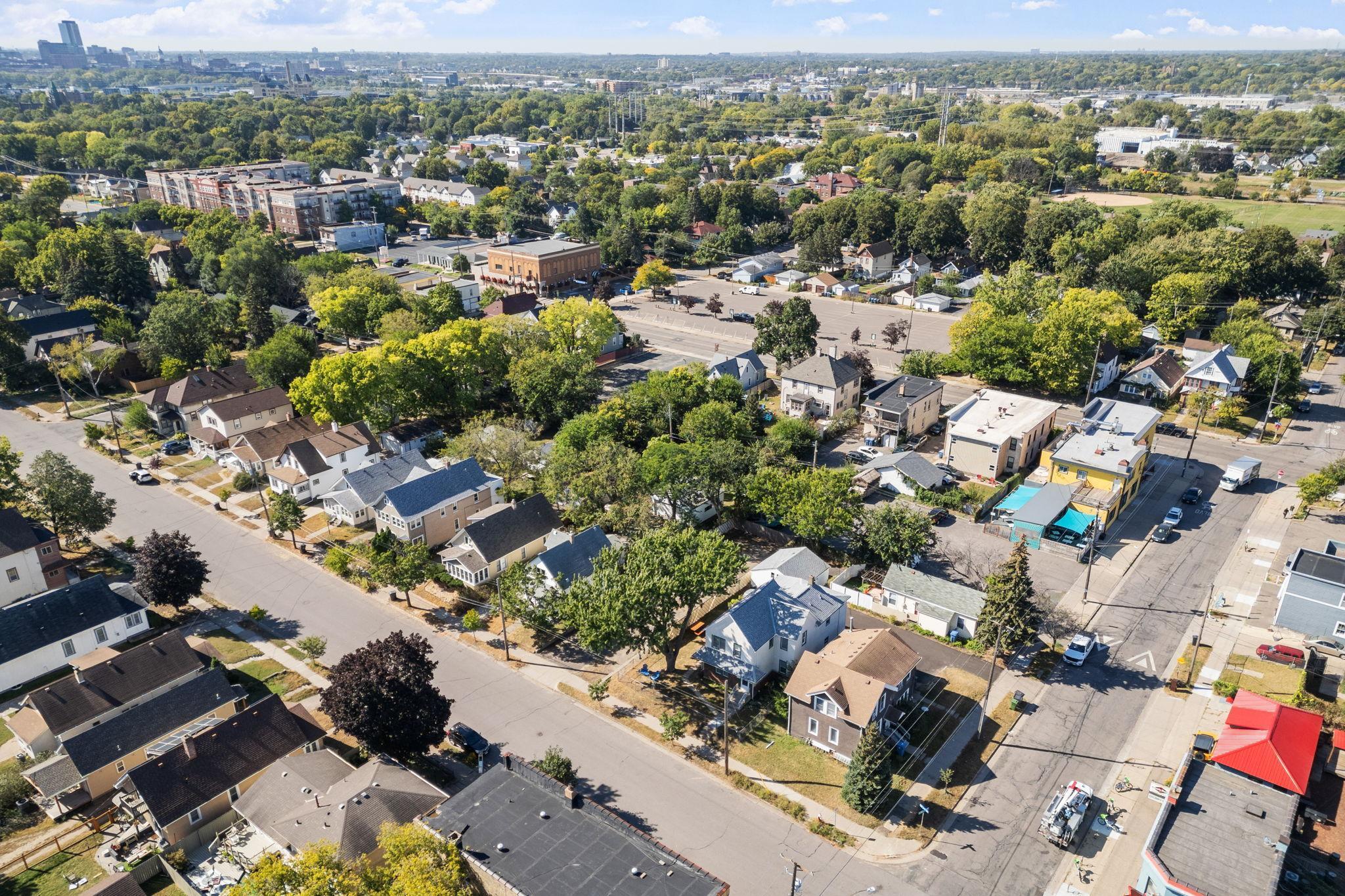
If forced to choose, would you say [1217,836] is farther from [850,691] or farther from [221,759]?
[221,759]

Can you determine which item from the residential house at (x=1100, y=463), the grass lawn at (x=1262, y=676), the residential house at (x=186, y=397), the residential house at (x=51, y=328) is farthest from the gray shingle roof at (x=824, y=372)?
the residential house at (x=51, y=328)

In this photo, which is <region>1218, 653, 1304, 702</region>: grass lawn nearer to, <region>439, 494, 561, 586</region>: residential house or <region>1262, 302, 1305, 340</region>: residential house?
<region>439, 494, 561, 586</region>: residential house

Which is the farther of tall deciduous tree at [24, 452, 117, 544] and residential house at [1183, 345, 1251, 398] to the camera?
residential house at [1183, 345, 1251, 398]

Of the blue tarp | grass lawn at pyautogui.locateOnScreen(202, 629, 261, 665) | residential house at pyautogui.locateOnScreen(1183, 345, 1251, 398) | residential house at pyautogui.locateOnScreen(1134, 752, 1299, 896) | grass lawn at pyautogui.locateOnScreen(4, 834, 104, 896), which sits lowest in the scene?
grass lawn at pyautogui.locateOnScreen(4, 834, 104, 896)

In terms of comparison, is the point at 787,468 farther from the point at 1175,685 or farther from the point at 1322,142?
the point at 1322,142

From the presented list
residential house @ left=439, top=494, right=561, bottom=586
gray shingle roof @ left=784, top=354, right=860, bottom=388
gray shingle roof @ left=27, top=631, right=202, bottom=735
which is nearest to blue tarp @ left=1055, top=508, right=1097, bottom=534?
gray shingle roof @ left=784, top=354, right=860, bottom=388
